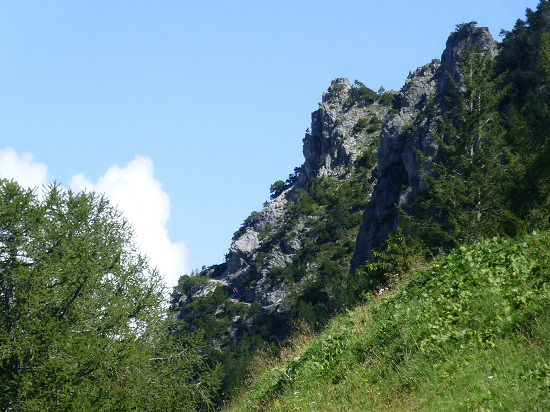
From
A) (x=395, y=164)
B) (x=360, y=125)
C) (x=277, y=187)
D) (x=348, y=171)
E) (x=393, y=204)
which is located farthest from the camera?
(x=277, y=187)

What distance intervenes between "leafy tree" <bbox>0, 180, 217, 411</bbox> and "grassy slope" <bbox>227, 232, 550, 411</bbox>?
8696 millimetres

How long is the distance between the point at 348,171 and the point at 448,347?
135359 mm

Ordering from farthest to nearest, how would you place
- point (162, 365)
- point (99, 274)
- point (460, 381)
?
point (162, 365)
point (99, 274)
point (460, 381)

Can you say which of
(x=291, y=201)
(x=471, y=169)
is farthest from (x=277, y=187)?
(x=471, y=169)

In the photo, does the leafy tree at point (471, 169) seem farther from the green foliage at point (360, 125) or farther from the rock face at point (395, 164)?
the green foliage at point (360, 125)

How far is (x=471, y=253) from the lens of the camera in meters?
9.59

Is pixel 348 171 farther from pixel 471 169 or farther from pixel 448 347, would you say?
pixel 448 347

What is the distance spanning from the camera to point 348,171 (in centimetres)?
14038

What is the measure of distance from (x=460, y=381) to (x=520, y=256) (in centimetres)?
331

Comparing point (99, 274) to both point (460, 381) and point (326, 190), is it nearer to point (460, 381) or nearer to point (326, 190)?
point (460, 381)

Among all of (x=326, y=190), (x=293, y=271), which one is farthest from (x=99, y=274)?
(x=326, y=190)

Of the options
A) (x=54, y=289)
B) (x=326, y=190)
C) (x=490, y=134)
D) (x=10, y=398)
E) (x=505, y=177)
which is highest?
(x=326, y=190)

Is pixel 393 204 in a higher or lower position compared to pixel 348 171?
lower

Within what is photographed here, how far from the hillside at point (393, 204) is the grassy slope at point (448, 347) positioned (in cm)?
10
